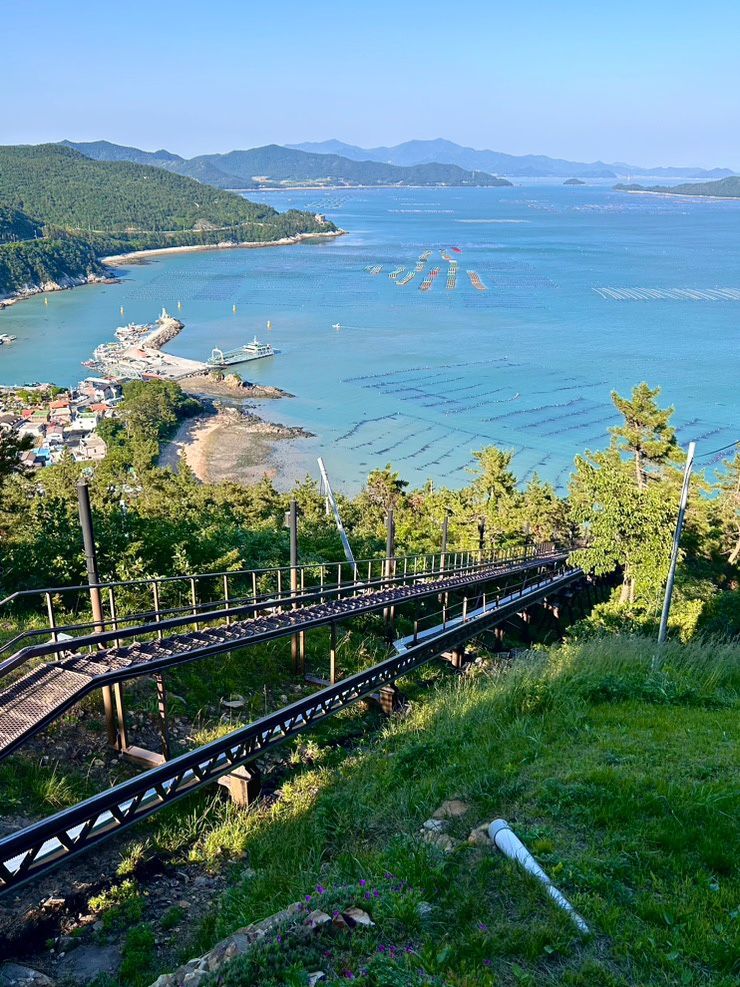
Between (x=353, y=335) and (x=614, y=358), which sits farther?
(x=353, y=335)

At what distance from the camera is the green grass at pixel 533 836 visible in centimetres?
398

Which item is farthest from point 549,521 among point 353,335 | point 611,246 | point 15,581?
point 611,246

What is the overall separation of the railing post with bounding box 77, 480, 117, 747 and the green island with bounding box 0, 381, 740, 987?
28 cm

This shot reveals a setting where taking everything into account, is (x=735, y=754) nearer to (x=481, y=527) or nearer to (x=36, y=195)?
(x=481, y=527)

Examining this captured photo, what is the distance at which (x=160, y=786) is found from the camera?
6.18 m

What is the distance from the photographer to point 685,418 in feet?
150

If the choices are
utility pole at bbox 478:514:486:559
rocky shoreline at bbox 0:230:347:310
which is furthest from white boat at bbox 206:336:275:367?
rocky shoreline at bbox 0:230:347:310

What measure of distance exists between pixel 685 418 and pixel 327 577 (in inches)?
1483

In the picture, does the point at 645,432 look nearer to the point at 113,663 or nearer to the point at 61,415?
the point at 113,663

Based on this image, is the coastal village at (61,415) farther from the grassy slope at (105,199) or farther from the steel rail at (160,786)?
the grassy slope at (105,199)

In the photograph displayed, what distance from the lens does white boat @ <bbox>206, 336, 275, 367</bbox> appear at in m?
61.6

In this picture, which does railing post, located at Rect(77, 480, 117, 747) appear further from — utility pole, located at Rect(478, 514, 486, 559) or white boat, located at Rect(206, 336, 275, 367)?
white boat, located at Rect(206, 336, 275, 367)

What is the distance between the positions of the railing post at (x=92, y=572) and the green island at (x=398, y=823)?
284 millimetres

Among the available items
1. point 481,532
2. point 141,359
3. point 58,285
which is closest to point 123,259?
point 58,285
